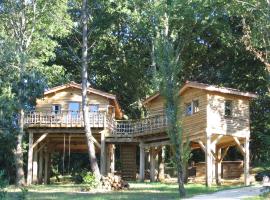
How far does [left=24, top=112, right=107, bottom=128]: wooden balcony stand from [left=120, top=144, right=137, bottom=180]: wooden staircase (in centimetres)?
575

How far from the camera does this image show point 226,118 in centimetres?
3222

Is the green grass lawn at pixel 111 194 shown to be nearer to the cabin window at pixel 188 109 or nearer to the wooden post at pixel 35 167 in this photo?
the cabin window at pixel 188 109

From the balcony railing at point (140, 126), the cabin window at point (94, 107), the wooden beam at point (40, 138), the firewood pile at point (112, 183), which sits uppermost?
the cabin window at point (94, 107)

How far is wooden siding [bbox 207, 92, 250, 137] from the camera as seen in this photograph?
3147 centimetres

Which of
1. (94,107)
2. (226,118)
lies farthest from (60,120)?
(226,118)

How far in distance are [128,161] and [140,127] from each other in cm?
540

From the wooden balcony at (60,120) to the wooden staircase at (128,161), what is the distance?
5.75m

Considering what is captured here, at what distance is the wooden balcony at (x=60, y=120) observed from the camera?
119 feet

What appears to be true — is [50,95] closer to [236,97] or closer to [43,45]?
[43,45]

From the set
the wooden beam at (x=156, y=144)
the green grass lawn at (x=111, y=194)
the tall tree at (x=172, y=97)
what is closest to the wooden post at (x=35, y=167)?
the wooden beam at (x=156, y=144)

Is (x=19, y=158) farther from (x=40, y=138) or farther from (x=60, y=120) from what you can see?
(x=60, y=120)

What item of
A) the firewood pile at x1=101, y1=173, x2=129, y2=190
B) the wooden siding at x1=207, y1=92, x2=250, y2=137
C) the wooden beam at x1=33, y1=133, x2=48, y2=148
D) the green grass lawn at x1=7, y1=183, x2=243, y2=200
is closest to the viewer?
the green grass lawn at x1=7, y1=183, x2=243, y2=200

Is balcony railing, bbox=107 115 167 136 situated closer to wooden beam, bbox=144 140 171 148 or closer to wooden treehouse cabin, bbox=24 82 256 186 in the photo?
wooden treehouse cabin, bbox=24 82 256 186

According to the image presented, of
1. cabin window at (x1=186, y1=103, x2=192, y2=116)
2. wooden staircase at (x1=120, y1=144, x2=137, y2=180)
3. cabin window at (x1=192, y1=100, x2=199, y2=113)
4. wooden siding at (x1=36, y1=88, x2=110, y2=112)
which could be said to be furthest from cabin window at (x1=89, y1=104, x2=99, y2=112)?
cabin window at (x1=192, y1=100, x2=199, y2=113)
